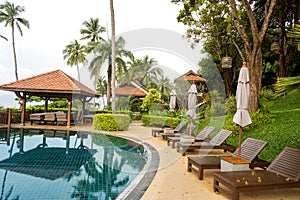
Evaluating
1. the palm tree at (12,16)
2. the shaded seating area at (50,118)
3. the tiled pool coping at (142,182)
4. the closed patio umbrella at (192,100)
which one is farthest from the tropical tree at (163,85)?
the tiled pool coping at (142,182)

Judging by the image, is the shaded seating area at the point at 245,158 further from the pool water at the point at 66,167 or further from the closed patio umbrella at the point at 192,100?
the closed patio umbrella at the point at 192,100

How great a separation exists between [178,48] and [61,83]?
10.6 meters

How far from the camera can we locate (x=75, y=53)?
126 ft

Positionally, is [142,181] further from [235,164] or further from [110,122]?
[110,122]

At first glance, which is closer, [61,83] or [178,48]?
[61,83]

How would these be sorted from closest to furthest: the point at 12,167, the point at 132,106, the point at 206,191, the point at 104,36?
the point at 206,191 < the point at 12,167 < the point at 132,106 < the point at 104,36

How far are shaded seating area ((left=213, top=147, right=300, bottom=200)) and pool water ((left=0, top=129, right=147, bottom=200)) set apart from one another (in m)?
2.19

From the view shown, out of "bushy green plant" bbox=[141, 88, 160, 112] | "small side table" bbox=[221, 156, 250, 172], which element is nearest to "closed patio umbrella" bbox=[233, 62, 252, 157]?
"small side table" bbox=[221, 156, 250, 172]

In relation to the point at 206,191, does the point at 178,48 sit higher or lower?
higher

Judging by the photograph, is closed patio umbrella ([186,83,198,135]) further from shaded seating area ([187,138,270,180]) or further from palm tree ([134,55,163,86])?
palm tree ([134,55,163,86])

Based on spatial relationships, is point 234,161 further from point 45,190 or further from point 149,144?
point 149,144

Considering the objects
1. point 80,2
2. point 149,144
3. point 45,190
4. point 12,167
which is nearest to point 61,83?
point 80,2

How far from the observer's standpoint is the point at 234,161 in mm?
5227

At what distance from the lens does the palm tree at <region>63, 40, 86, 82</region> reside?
38281mm
